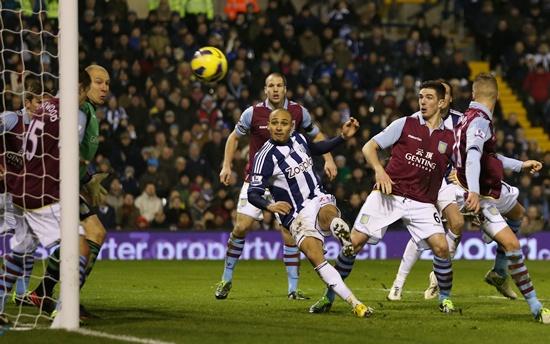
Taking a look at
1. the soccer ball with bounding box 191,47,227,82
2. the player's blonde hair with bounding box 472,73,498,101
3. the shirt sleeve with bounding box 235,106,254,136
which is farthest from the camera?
the soccer ball with bounding box 191,47,227,82

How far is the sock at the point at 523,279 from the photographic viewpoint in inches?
413

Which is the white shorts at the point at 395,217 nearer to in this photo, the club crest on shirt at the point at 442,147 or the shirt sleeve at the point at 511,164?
the club crest on shirt at the point at 442,147

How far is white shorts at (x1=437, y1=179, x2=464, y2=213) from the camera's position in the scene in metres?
12.1

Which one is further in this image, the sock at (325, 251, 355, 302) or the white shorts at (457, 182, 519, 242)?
the sock at (325, 251, 355, 302)

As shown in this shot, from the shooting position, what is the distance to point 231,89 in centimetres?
2405

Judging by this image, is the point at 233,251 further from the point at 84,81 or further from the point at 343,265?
the point at 84,81

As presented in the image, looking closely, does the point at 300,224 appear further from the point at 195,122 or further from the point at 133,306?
the point at 195,122

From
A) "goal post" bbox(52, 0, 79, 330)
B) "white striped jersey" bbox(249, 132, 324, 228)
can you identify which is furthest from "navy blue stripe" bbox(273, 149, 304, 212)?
"goal post" bbox(52, 0, 79, 330)

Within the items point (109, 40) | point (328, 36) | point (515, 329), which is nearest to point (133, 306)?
point (515, 329)

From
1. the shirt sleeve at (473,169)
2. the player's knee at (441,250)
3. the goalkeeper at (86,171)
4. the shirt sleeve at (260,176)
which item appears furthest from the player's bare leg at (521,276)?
the goalkeeper at (86,171)

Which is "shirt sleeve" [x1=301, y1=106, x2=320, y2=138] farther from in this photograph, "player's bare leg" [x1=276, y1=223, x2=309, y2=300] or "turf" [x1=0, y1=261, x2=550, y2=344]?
"turf" [x1=0, y1=261, x2=550, y2=344]

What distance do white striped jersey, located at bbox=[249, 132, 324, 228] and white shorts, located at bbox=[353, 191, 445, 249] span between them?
1.73 feet

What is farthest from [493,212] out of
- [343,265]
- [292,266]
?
[292,266]

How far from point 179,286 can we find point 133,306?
Answer: 10.3ft
